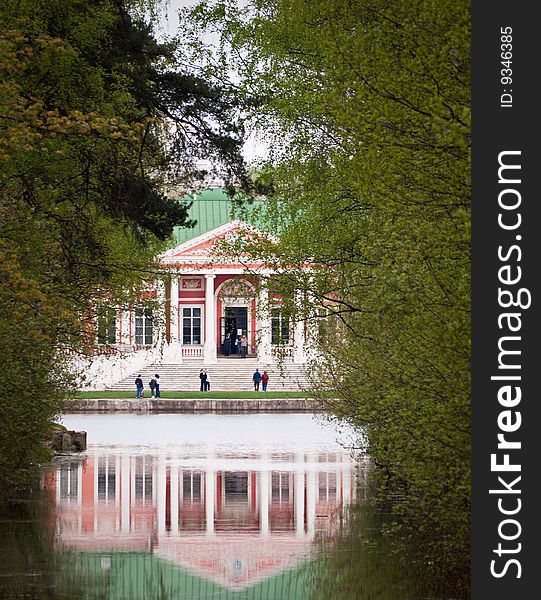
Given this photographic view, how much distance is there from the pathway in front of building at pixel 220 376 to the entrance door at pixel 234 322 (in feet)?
29.6

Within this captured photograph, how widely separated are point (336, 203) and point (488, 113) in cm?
1426

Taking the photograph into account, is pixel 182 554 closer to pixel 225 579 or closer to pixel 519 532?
pixel 225 579

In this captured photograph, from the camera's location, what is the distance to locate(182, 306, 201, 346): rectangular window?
9275 cm

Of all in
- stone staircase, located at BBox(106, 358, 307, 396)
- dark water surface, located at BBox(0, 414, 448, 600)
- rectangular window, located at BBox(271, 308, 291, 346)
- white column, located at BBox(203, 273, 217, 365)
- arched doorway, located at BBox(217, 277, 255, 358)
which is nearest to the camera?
dark water surface, located at BBox(0, 414, 448, 600)

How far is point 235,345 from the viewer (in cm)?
9206

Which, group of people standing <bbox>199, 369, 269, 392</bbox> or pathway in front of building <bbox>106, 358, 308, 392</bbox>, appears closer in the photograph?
group of people standing <bbox>199, 369, 269, 392</bbox>

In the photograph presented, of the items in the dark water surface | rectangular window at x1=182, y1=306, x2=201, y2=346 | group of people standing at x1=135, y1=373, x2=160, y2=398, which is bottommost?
the dark water surface

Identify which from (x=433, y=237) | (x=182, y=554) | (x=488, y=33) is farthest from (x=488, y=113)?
(x=182, y=554)

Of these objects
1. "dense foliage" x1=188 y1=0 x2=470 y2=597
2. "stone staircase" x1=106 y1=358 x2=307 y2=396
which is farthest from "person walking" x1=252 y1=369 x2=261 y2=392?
"dense foliage" x1=188 y1=0 x2=470 y2=597

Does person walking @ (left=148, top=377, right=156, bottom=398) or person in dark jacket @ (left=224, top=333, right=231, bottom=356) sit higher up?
person in dark jacket @ (left=224, top=333, right=231, bottom=356)

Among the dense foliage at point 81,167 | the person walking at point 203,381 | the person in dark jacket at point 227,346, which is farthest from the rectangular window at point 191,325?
the dense foliage at point 81,167

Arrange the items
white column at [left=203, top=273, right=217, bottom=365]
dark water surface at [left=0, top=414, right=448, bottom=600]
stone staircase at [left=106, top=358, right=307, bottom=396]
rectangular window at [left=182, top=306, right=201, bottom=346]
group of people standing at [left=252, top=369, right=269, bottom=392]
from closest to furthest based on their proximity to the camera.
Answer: dark water surface at [left=0, top=414, right=448, bottom=600] → group of people standing at [left=252, top=369, right=269, bottom=392] → stone staircase at [left=106, top=358, right=307, bottom=396] → white column at [left=203, top=273, right=217, bottom=365] → rectangular window at [left=182, top=306, right=201, bottom=346]

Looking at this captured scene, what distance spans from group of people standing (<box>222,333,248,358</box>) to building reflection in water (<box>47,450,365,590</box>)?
176ft

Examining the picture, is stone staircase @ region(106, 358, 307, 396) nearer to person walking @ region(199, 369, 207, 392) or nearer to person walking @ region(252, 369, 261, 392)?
person walking @ region(252, 369, 261, 392)
